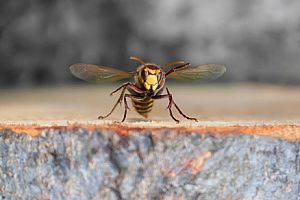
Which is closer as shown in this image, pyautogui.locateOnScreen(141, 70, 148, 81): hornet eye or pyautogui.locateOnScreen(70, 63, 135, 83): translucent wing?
pyautogui.locateOnScreen(141, 70, 148, 81): hornet eye

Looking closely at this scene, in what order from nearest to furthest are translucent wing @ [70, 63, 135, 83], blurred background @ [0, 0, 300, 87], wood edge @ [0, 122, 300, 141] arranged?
wood edge @ [0, 122, 300, 141] → translucent wing @ [70, 63, 135, 83] → blurred background @ [0, 0, 300, 87]

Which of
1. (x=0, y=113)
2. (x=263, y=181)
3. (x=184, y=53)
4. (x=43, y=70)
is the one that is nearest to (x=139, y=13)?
(x=184, y=53)

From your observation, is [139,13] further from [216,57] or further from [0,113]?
[0,113]

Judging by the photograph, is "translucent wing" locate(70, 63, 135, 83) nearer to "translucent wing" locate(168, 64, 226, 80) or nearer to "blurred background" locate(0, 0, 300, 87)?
"translucent wing" locate(168, 64, 226, 80)

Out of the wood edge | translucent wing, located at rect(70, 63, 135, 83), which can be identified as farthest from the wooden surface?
translucent wing, located at rect(70, 63, 135, 83)

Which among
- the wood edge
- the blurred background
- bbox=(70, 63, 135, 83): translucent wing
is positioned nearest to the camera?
the wood edge

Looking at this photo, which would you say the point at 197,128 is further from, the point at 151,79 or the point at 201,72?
the point at 201,72

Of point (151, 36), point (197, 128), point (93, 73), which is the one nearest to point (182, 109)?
point (93, 73)
